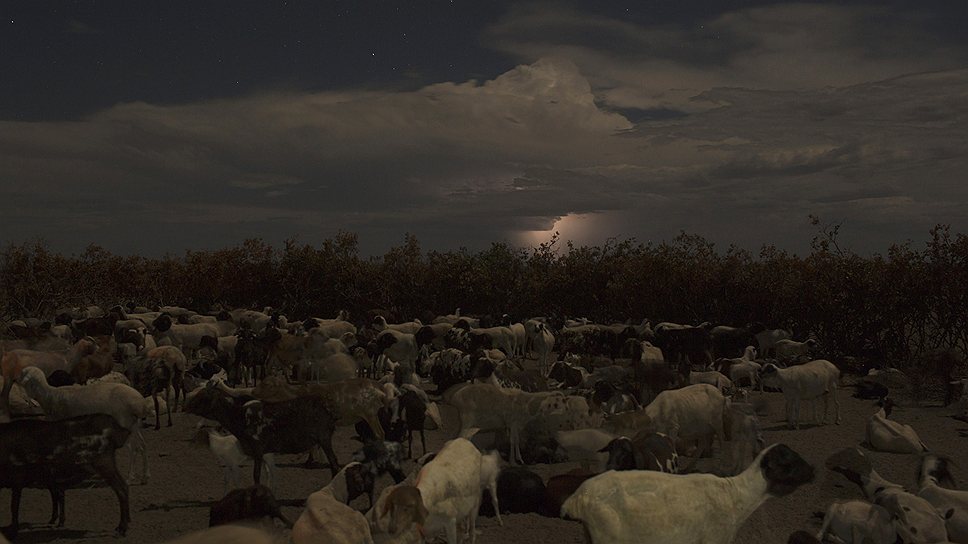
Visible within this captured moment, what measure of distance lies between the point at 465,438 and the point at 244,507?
134 inches

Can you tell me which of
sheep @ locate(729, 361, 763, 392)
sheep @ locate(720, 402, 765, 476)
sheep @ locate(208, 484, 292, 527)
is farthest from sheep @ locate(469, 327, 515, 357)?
sheep @ locate(208, 484, 292, 527)

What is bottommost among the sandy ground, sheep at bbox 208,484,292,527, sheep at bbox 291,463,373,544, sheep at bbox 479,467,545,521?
the sandy ground

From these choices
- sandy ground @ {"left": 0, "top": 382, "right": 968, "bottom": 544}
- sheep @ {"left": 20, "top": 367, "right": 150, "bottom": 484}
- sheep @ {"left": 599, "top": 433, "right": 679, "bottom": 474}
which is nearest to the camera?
sheep @ {"left": 599, "top": 433, "right": 679, "bottom": 474}

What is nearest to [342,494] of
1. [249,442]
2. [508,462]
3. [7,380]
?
[249,442]

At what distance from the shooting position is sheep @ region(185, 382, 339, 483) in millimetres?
9094

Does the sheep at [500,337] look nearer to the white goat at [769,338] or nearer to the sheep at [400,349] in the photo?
the sheep at [400,349]

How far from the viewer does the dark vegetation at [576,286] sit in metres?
Result: 20.2

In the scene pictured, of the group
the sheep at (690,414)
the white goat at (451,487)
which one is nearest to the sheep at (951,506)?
the sheep at (690,414)

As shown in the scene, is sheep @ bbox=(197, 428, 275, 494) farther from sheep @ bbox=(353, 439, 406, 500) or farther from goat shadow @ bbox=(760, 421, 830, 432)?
goat shadow @ bbox=(760, 421, 830, 432)

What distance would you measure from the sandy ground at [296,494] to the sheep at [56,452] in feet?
2.36

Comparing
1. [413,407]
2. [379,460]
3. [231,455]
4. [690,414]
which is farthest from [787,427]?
[231,455]

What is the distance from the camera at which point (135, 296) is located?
37.2m

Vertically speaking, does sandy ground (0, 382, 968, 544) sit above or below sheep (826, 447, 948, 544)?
below

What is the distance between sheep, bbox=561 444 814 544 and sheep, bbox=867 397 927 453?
6.58 m
